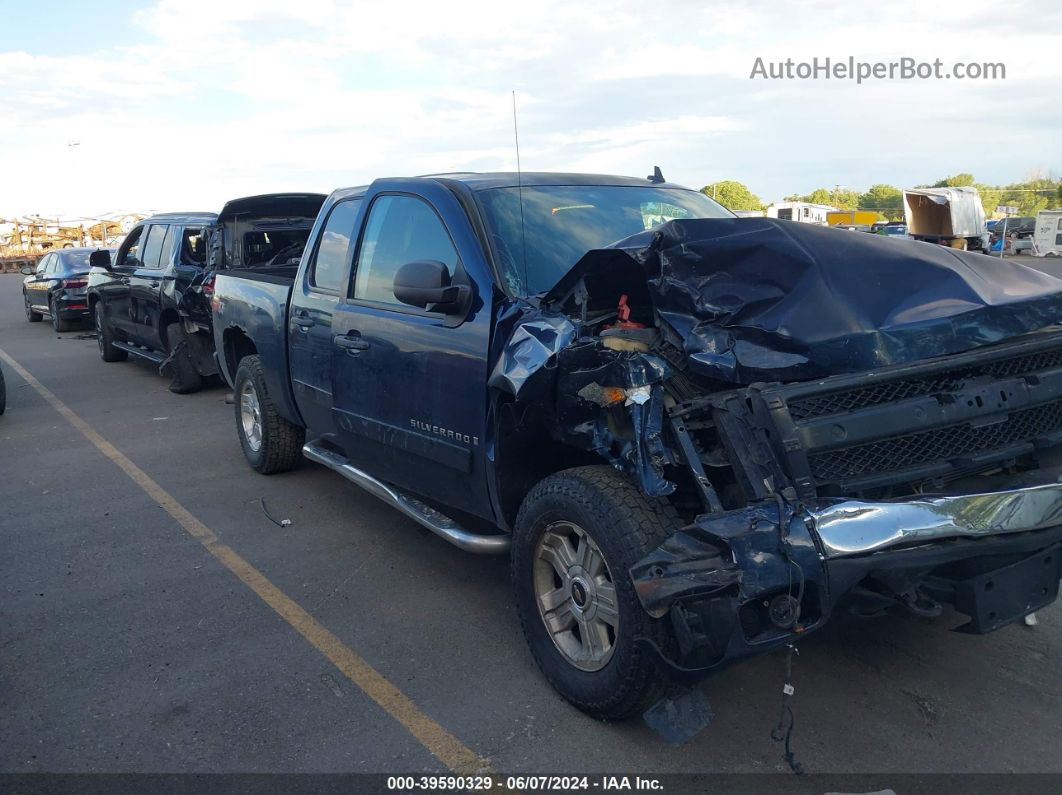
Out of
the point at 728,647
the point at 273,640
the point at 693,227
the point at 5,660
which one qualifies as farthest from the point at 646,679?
the point at 5,660

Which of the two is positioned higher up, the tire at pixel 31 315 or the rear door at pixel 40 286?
the rear door at pixel 40 286

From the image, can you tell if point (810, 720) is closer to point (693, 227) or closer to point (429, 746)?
point (429, 746)

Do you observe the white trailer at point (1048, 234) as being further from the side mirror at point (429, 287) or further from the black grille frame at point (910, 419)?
the side mirror at point (429, 287)

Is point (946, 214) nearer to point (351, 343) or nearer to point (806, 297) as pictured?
point (351, 343)

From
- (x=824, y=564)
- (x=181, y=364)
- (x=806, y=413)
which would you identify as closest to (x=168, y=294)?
(x=181, y=364)

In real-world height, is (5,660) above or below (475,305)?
below

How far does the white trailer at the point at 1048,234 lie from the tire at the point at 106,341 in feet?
120

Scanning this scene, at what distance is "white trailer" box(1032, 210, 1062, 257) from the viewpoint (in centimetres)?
3625

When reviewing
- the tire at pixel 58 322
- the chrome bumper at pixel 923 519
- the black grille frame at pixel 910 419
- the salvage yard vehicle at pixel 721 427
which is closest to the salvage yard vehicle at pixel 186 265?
the tire at pixel 58 322

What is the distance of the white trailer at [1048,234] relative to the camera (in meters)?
36.2

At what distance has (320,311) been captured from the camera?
16.6 feet

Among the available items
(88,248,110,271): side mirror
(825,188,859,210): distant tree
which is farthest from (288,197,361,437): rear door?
(825,188,859,210): distant tree

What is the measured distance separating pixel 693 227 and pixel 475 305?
1018 millimetres

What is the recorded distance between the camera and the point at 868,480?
2.87 m
